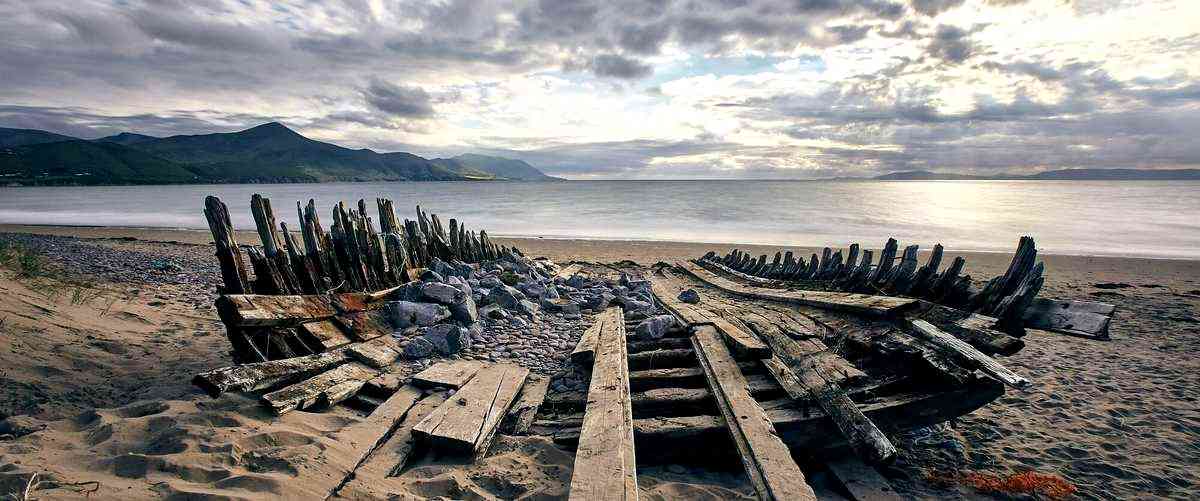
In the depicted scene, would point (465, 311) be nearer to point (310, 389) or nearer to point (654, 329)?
point (654, 329)

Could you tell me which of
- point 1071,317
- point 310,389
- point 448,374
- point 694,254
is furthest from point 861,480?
point 694,254

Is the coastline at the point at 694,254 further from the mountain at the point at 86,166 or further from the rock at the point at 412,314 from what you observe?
the mountain at the point at 86,166

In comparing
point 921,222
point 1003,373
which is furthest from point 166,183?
point 1003,373

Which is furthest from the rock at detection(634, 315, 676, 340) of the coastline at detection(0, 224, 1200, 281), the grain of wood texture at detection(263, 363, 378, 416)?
the coastline at detection(0, 224, 1200, 281)

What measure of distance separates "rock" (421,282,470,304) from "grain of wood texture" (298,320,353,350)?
4.96 feet

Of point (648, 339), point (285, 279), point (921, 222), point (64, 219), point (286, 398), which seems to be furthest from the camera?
point (921, 222)

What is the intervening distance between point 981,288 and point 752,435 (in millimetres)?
4111

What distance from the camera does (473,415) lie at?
151 inches

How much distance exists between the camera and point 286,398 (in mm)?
3730

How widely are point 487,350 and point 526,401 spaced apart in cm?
167

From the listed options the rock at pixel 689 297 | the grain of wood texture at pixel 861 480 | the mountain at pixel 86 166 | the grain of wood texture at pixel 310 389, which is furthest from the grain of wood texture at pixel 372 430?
the mountain at pixel 86 166

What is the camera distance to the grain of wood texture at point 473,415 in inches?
134

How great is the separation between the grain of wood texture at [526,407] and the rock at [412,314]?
1.99 m

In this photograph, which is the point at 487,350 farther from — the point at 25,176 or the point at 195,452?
the point at 25,176
